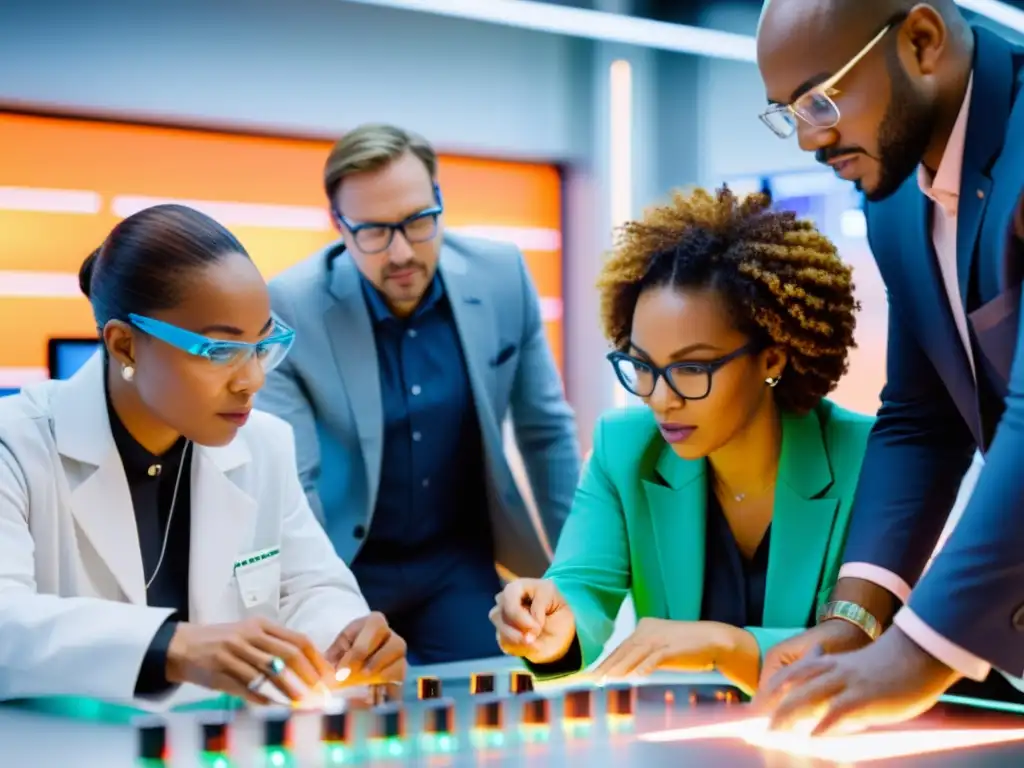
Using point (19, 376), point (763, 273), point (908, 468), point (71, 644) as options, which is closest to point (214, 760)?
point (71, 644)

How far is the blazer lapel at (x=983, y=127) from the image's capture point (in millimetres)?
1621

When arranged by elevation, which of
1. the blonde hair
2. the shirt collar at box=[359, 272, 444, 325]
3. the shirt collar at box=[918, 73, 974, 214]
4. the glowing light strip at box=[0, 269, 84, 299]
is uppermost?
the blonde hair

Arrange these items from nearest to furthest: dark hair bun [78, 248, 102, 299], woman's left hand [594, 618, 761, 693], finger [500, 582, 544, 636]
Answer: woman's left hand [594, 618, 761, 693] < finger [500, 582, 544, 636] < dark hair bun [78, 248, 102, 299]

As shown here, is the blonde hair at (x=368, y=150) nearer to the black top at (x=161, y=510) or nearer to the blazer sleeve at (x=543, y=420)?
the blazer sleeve at (x=543, y=420)

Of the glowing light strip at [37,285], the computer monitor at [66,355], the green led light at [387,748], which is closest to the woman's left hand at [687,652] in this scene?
the green led light at [387,748]

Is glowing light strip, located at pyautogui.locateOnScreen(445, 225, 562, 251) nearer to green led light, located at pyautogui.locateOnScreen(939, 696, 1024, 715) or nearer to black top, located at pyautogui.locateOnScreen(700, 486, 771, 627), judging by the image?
black top, located at pyautogui.locateOnScreen(700, 486, 771, 627)

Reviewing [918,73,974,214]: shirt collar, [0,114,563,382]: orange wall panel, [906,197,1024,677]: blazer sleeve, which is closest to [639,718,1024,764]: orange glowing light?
[906,197,1024,677]: blazer sleeve

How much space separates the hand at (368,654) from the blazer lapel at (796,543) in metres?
0.65

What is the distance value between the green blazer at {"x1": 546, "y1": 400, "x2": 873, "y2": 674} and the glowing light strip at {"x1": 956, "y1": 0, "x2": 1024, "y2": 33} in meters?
2.43

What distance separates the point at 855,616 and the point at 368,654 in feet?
2.42

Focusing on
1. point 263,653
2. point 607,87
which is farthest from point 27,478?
point 607,87

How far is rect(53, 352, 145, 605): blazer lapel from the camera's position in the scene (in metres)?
2.01

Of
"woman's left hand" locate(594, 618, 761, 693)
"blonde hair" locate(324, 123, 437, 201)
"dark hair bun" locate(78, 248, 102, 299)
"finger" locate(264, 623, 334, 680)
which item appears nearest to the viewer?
"finger" locate(264, 623, 334, 680)

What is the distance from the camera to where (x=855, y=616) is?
181cm
